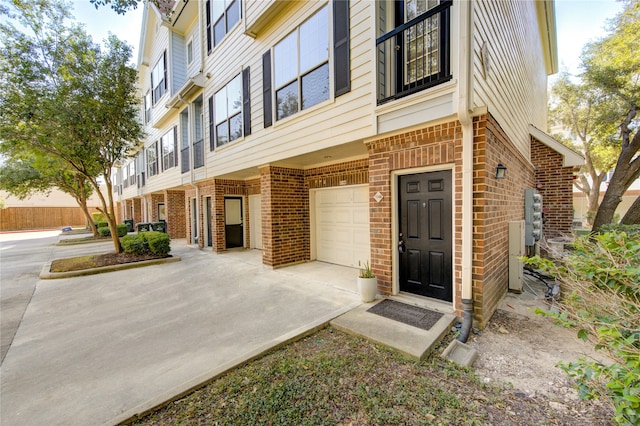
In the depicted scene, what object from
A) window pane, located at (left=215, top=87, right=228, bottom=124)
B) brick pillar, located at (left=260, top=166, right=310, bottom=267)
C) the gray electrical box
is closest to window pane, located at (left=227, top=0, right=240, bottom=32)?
window pane, located at (left=215, top=87, right=228, bottom=124)

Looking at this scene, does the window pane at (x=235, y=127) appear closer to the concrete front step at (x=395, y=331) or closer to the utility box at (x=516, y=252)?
the concrete front step at (x=395, y=331)

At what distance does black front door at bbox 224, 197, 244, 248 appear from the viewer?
9609mm

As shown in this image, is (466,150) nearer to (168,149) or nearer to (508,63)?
(508,63)

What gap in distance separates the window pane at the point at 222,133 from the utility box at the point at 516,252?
7.73 metres

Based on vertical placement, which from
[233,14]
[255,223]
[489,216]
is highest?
[233,14]

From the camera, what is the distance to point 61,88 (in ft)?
23.1

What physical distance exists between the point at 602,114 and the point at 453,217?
14.4 meters

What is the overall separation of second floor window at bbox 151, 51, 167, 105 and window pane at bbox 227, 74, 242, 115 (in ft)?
21.8

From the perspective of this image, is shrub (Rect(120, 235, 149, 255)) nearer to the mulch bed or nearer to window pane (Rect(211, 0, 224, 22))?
the mulch bed

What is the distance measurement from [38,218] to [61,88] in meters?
25.9

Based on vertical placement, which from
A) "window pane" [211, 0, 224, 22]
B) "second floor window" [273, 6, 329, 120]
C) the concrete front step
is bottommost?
the concrete front step

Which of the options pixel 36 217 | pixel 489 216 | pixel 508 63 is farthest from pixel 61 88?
pixel 36 217

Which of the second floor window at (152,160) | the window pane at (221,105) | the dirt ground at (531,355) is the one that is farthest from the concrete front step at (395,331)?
the second floor window at (152,160)

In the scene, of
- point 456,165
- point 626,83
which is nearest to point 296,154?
point 456,165
